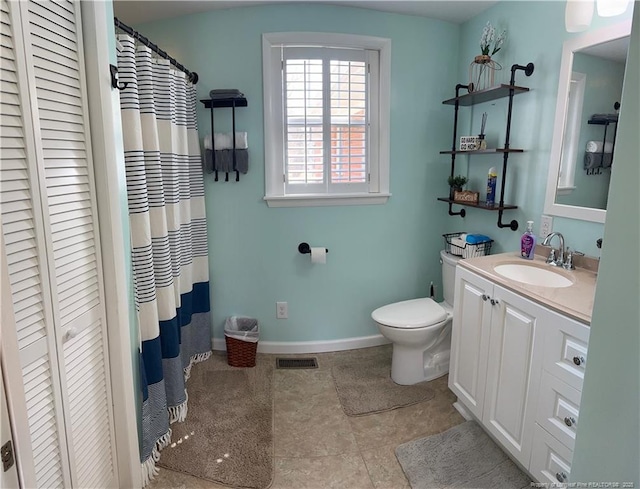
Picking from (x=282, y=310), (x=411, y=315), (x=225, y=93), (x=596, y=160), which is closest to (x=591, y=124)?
(x=596, y=160)

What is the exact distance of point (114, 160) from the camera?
4.50 feet

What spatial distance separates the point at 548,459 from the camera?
153 centimetres

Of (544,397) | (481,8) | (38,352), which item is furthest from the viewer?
(481,8)

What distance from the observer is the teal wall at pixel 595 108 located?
1.79 m

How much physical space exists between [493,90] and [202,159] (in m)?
1.86

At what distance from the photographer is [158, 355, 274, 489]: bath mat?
5.80 feet

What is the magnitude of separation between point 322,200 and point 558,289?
1538 millimetres

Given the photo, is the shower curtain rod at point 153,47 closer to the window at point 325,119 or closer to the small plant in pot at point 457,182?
the window at point 325,119

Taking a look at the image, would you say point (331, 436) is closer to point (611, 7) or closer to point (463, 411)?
point (463, 411)

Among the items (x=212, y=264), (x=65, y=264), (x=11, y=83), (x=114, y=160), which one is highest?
(x=11, y=83)

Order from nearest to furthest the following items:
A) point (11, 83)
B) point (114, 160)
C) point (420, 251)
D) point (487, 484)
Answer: point (11, 83) → point (114, 160) → point (487, 484) → point (420, 251)

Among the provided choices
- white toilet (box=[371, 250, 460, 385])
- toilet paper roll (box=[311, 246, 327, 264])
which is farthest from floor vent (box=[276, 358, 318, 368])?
→ toilet paper roll (box=[311, 246, 327, 264])

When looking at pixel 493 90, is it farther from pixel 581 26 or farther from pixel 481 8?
pixel 481 8

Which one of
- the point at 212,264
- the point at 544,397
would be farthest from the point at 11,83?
the point at 544,397
